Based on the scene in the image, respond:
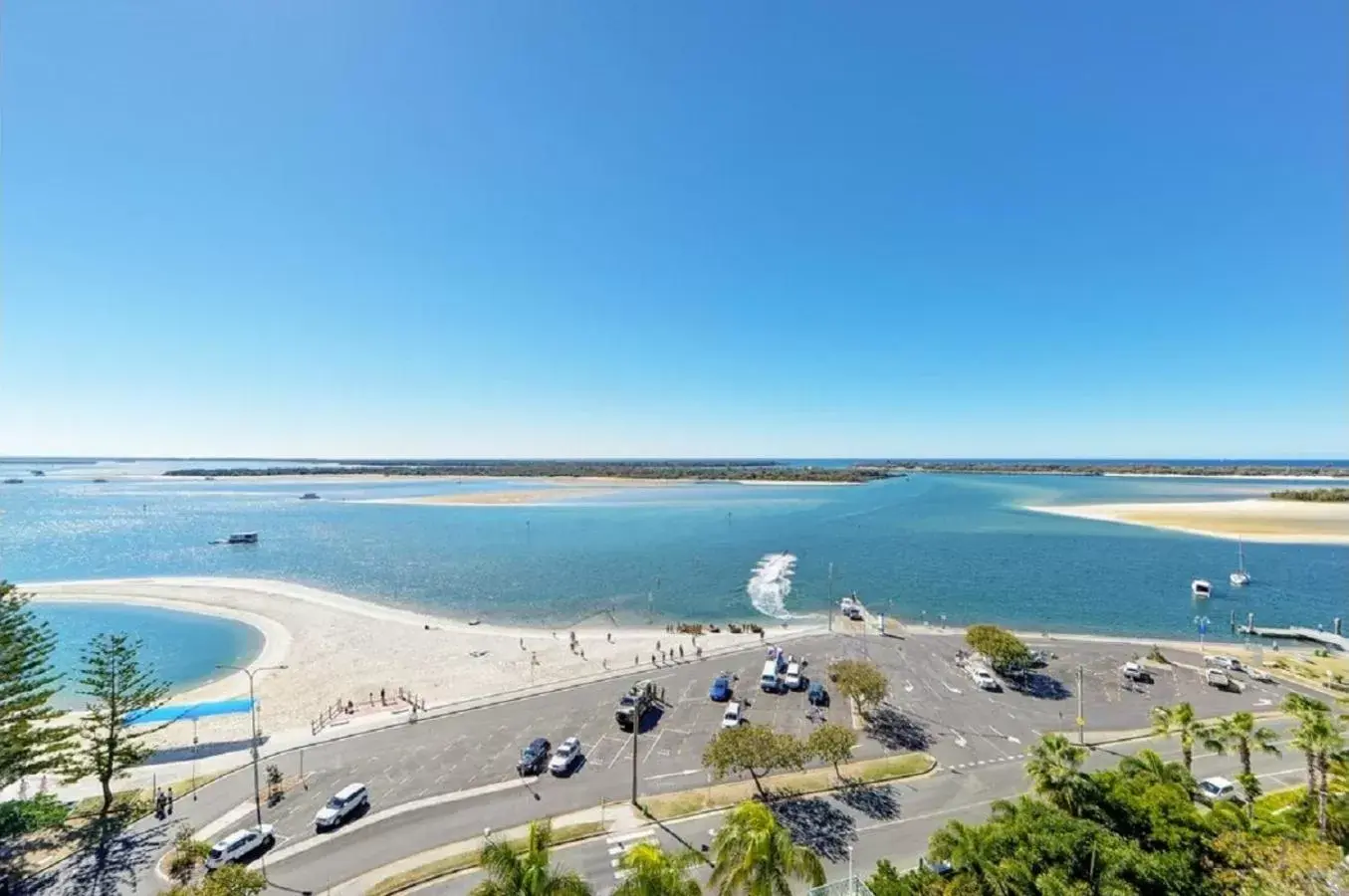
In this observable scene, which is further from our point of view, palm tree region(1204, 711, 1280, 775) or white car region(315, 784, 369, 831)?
palm tree region(1204, 711, 1280, 775)

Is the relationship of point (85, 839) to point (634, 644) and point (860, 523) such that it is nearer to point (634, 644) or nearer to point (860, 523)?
point (634, 644)

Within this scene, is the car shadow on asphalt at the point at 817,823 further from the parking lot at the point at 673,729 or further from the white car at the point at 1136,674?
the white car at the point at 1136,674

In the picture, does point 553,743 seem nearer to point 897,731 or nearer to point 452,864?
point 452,864

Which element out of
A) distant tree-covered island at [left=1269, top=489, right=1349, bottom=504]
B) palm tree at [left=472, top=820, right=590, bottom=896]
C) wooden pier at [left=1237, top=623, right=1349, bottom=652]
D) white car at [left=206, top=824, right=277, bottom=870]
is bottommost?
wooden pier at [left=1237, top=623, right=1349, bottom=652]

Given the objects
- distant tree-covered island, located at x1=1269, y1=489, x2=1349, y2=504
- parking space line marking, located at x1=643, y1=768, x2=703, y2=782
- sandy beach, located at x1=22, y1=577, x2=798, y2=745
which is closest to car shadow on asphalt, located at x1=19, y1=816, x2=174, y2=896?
sandy beach, located at x1=22, y1=577, x2=798, y2=745

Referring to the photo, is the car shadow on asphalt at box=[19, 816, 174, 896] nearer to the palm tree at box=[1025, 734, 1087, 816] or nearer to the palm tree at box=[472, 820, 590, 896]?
the palm tree at box=[472, 820, 590, 896]

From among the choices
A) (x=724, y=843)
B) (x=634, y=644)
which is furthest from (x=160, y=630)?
(x=724, y=843)
